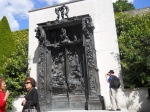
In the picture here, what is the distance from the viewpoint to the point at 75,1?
9.49 meters

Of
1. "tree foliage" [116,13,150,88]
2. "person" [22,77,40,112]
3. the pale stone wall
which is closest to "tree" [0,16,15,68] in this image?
the pale stone wall

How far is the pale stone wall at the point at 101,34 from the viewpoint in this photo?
26.4 feet

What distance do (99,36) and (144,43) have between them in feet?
6.58

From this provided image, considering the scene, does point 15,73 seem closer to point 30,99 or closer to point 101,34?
point 101,34

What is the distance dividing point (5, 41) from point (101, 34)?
6859 mm

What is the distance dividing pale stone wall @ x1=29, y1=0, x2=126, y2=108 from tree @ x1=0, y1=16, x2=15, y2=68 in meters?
2.84

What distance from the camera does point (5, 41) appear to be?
481 inches

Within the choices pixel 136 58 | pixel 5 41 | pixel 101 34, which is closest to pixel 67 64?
pixel 101 34

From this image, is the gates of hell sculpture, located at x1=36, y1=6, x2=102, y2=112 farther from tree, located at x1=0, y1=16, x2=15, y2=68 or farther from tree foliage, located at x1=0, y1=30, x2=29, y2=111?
tree, located at x1=0, y1=16, x2=15, y2=68

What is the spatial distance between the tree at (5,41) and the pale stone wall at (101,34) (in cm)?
284

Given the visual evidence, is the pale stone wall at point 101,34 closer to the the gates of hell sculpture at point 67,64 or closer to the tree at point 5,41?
the the gates of hell sculpture at point 67,64

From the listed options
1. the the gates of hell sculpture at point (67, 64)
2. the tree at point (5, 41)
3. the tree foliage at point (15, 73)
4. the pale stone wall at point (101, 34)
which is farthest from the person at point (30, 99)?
the tree at point (5, 41)

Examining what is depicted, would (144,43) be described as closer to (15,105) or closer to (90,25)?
(90,25)

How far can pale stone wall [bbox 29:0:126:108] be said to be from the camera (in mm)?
8055
